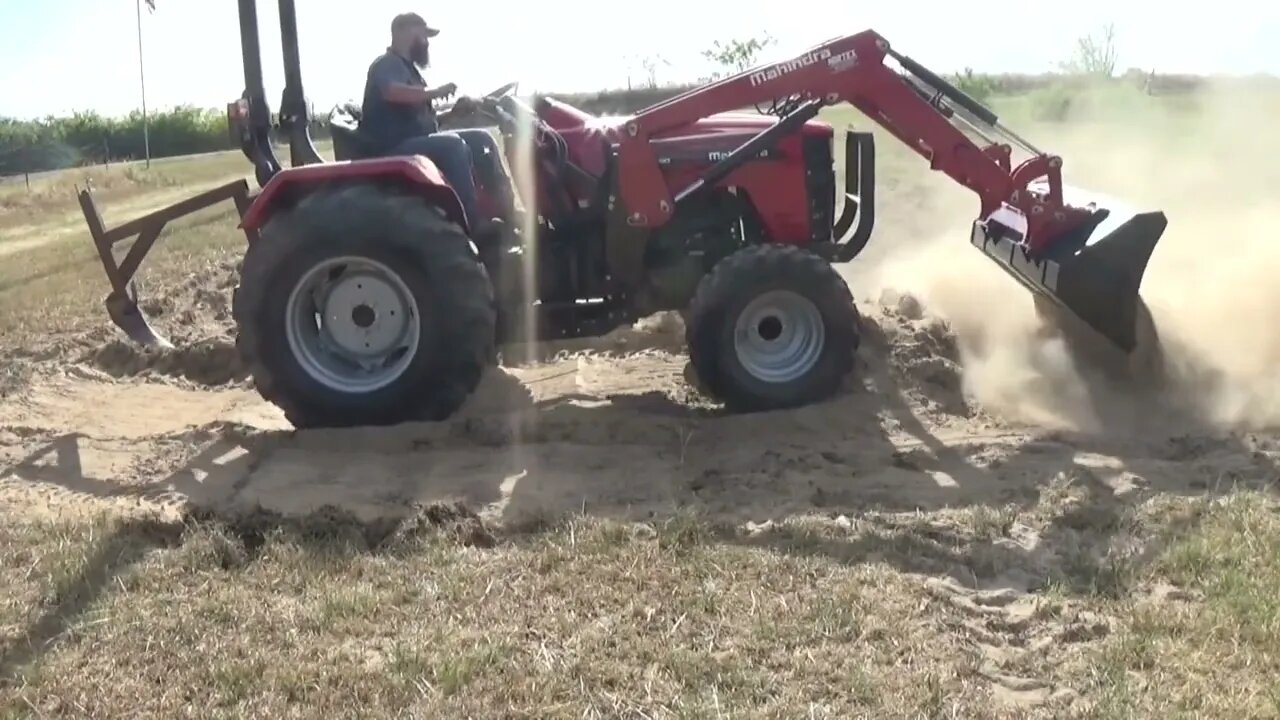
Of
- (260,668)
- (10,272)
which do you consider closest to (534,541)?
(260,668)

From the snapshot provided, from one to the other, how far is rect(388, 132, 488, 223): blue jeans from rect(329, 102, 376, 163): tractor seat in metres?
0.18

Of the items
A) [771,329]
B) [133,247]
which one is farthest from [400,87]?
[771,329]

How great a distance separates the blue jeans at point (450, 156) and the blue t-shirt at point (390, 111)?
6cm

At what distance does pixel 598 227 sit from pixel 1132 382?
3.03m

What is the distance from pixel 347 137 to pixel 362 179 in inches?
19.7

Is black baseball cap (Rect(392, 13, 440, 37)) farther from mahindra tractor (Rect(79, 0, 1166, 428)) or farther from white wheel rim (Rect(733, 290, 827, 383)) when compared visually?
white wheel rim (Rect(733, 290, 827, 383))

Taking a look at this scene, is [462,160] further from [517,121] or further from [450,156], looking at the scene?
[517,121]

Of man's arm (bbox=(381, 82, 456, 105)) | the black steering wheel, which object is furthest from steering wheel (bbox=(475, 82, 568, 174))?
man's arm (bbox=(381, 82, 456, 105))

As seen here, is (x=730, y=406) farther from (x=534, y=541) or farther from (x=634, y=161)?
(x=534, y=541)

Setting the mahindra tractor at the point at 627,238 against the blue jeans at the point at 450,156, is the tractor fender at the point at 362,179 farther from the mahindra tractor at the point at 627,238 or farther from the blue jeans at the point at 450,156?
the blue jeans at the point at 450,156

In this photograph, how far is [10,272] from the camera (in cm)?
1336

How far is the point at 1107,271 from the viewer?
6133mm

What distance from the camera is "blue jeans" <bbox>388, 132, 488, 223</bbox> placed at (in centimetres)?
652

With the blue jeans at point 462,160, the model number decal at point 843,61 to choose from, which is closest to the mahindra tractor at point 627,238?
the model number decal at point 843,61
